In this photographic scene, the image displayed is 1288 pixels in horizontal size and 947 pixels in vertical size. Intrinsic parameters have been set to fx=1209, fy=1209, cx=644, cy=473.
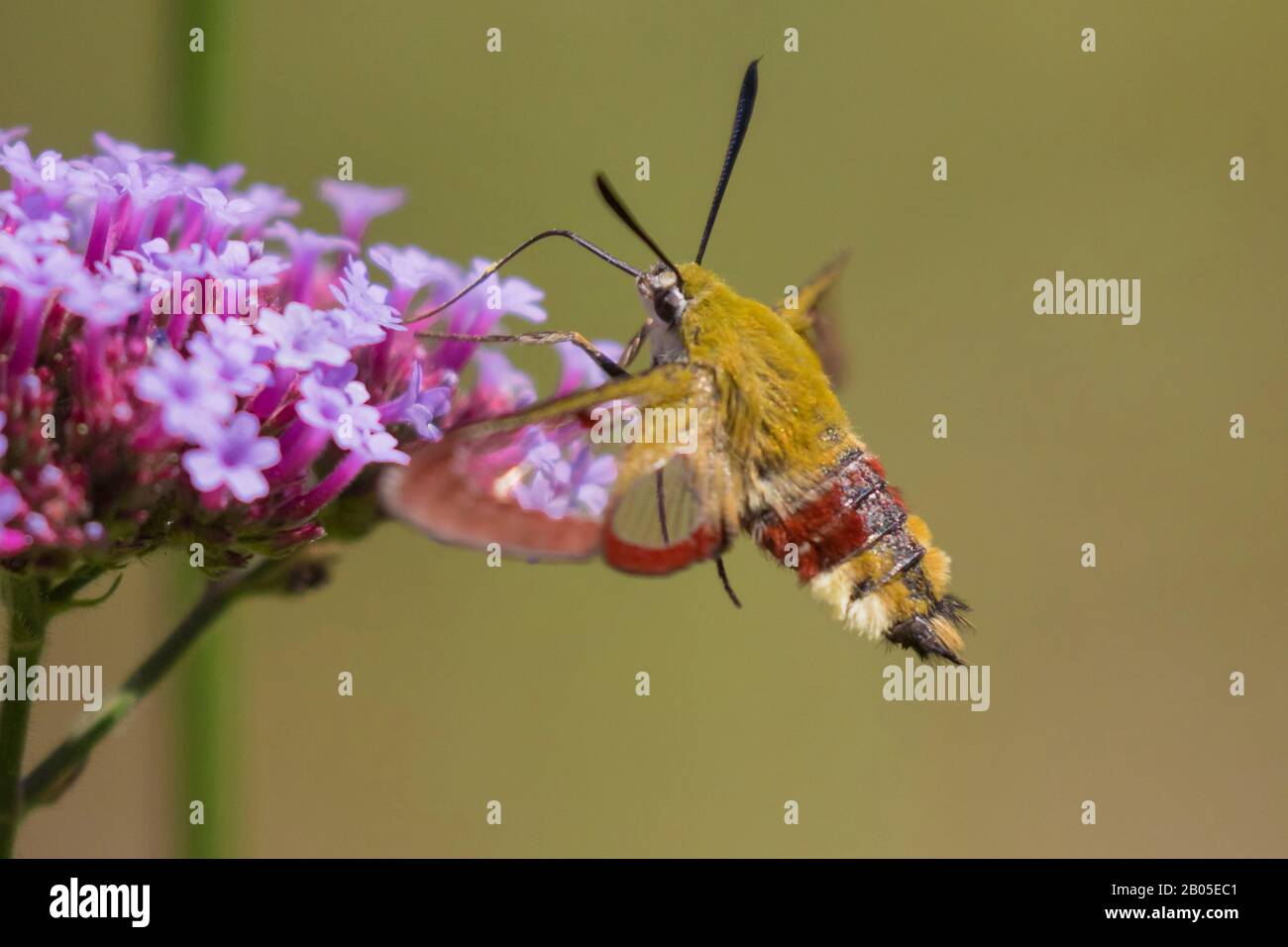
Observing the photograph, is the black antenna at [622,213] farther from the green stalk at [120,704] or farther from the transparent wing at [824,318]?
the green stalk at [120,704]

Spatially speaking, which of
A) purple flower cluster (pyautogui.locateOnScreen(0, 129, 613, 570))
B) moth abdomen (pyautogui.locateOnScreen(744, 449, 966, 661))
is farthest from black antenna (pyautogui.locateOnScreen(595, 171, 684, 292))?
moth abdomen (pyautogui.locateOnScreen(744, 449, 966, 661))

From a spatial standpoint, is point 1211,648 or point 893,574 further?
point 1211,648

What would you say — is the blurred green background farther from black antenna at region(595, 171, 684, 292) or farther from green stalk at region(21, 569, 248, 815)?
black antenna at region(595, 171, 684, 292)

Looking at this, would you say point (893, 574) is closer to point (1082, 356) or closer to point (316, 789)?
point (316, 789)

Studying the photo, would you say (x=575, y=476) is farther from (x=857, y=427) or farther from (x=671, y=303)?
(x=857, y=427)

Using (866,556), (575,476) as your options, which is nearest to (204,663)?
(575,476)

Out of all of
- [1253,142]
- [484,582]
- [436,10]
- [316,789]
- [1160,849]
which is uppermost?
[436,10]

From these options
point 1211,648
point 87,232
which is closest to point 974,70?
point 1211,648
